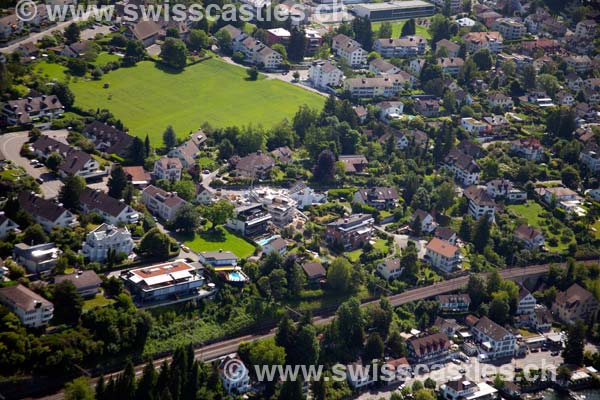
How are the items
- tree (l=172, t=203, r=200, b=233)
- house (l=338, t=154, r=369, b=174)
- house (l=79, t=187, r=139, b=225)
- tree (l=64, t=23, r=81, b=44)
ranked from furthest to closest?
tree (l=64, t=23, r=81, b=44), house (l=338, t=154, r=369, b=174), tree (l=172, t=203, r=200, b=233), house (l=79, t=187, r=139, b=225)

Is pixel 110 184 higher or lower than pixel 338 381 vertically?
higher

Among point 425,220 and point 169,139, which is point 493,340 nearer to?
point 425,220

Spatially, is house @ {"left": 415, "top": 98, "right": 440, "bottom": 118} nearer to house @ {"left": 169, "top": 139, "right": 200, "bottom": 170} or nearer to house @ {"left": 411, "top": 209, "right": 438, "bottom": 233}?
house @ {"left": 411, "top": 209, "right": 438, "bottom": 233}

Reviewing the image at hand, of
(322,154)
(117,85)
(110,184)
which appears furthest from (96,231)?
(117,85)

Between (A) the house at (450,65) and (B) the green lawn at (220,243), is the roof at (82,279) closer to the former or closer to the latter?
(B) the green lawn at (220,243)

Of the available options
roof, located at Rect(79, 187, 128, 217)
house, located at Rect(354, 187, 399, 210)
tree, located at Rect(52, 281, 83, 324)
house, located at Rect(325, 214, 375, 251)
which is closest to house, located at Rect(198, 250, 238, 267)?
→ roof, located at Rect(79, 187, 128, 217)

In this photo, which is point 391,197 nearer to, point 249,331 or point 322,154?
point 322,154
